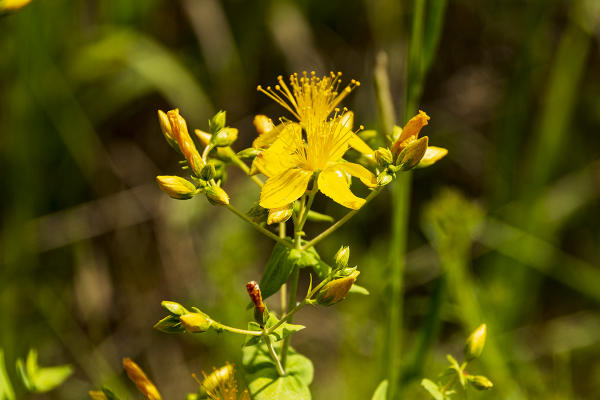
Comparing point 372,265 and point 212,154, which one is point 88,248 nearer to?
point 372,265

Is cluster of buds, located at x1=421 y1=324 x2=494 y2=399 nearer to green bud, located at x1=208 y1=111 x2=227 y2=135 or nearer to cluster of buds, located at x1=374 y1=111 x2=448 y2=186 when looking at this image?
cluster of buds, located at x1=374 y1=111 x2=448 y2=186

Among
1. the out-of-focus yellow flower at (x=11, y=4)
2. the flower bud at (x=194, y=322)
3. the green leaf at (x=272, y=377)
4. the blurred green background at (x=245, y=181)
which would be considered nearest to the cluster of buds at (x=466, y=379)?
the green leaf at (x=272, y=377)

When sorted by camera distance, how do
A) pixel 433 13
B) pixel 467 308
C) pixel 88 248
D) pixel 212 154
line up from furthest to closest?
1. pixel 88 248
2. pixel 467 308
3. pixel 433 13
4. pixel 212 154

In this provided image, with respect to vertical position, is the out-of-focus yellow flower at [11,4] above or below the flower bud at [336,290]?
above

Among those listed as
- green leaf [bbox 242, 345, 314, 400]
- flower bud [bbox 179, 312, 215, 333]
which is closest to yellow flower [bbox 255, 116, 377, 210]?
flower bud [bbox 179, 312, 215, 333]

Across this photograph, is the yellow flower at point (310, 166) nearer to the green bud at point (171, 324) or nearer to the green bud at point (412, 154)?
the green bud at point (412, 154)

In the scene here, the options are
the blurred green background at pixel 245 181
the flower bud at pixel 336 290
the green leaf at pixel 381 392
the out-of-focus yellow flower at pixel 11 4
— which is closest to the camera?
the flower bud at pixel 336 290

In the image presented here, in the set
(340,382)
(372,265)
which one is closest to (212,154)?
(372,265)

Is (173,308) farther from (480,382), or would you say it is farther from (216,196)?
(480,382)
